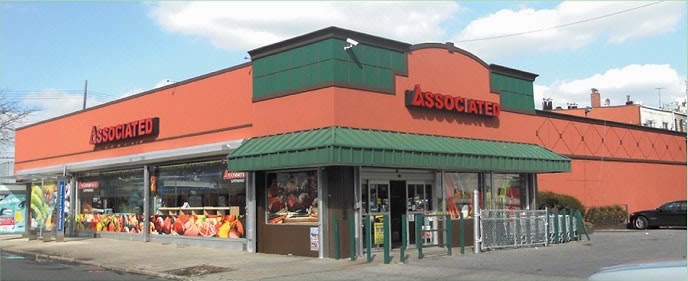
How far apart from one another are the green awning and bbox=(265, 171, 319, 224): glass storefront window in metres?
Result: 1.10

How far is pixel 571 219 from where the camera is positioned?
67.7 ft

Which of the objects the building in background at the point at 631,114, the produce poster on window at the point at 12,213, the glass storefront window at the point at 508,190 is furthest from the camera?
the building in background at the point at 631,114

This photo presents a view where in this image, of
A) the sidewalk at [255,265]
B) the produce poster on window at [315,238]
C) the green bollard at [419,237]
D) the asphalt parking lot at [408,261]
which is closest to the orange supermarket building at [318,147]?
the produce poster on window at [315,238]

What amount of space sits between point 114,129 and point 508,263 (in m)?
17.8

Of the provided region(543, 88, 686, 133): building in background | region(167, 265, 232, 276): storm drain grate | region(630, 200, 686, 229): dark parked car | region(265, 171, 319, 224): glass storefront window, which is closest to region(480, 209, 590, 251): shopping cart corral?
region(265, 171, 319, 224): glass storefront window

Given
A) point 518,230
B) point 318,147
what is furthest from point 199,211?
point 518,230

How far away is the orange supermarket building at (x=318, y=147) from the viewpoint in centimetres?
1688

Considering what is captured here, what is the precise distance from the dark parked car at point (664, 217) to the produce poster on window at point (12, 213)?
3102 centimetres

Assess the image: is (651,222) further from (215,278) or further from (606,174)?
(215,278)

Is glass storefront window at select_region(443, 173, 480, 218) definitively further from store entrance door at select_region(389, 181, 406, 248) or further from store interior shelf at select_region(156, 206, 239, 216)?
store interior shelf at select_region(156, 206, 239, 216)

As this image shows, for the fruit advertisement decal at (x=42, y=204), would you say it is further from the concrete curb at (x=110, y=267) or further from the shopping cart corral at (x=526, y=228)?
the shopping cart corral at (x=526, y=228)

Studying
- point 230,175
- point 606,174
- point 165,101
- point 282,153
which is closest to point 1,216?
point 165,101

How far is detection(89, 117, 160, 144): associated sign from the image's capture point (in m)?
23.8

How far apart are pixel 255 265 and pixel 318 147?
330cm
